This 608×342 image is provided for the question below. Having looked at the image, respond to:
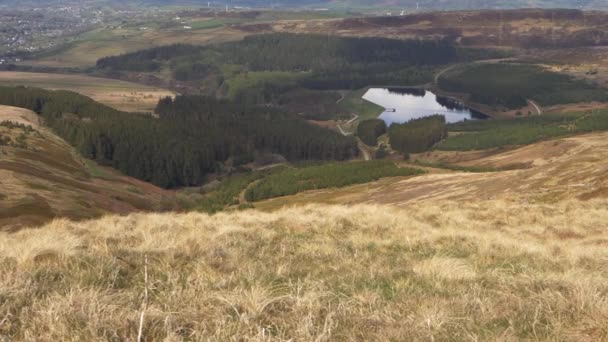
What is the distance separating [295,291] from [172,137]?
145m

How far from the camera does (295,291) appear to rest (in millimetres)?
8078

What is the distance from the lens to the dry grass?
20.7 feet

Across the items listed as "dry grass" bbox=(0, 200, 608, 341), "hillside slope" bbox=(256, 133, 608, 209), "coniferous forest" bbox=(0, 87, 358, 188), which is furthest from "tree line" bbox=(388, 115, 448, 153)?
"dry grass" bbox=(0, 200, 608, 341)

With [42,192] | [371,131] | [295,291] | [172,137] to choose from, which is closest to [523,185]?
[295,291]

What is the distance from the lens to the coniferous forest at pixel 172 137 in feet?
418

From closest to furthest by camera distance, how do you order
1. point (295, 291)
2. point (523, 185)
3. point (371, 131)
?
point (295, 291)
point (523, 185)
point (371, 131)

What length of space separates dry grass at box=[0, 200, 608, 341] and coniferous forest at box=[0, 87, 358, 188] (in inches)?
4513

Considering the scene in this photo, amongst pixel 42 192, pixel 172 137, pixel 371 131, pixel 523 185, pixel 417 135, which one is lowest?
pixel 371 131

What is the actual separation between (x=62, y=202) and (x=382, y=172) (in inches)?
2869

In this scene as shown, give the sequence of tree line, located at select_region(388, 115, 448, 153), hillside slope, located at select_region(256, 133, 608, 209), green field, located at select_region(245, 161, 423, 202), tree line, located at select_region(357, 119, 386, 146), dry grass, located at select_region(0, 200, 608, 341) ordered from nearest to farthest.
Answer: dry grass, located at select_region(0, 200, 608, 341) < hillside slope, located at select_region(256, 133, 608, 209) < green field, located at select_region(245, 161, 423, 202) < tree line, located at select_region(388, 115, 448, 153) < tree line, located at select_region(357, 119, 386, 146)

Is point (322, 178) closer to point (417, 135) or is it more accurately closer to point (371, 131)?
point (417, 135)

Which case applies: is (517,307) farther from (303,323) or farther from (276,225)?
(276,225)

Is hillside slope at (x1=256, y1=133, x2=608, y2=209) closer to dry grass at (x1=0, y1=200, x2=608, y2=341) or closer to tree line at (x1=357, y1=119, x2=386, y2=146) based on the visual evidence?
dry grass at (x1=0, y1=200, x2=608, y2=341)

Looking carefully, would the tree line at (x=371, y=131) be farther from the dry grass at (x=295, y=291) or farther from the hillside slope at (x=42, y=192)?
the dry grass at (x=295, y=291)
